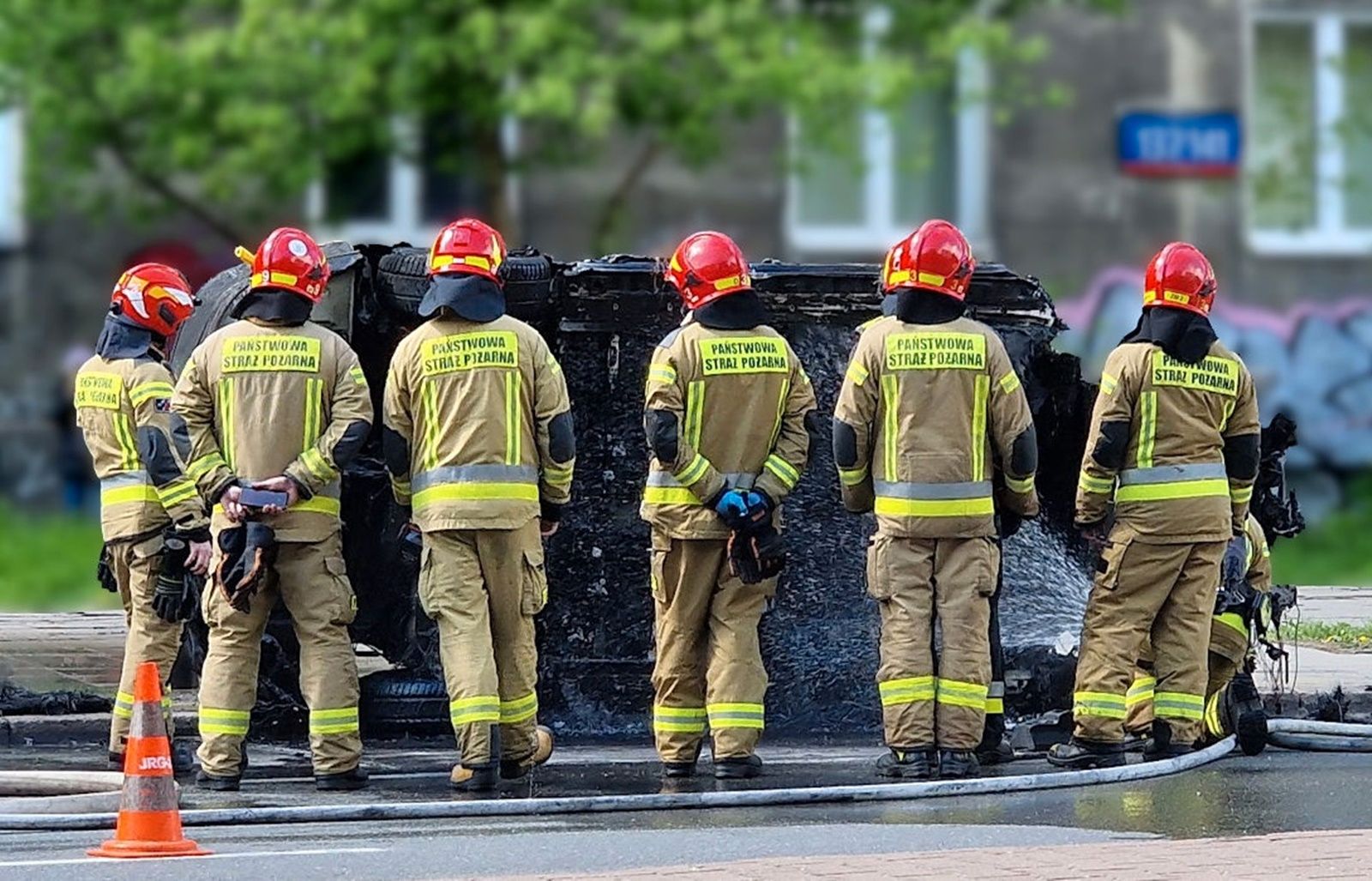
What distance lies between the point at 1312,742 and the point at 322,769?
3667 mm

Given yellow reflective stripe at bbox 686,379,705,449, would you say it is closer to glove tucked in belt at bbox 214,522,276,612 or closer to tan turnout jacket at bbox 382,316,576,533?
tan turnout jacket at bbox 382,316,576,533

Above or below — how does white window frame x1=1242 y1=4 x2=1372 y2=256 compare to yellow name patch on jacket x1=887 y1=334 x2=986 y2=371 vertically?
above

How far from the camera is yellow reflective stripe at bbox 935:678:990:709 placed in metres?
8.88

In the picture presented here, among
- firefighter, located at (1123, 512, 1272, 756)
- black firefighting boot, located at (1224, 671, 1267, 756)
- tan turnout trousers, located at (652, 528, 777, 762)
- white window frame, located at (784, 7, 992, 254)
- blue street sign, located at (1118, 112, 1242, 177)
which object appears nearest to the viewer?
tan turnout trousers, located at (652, 528, 777, 762)

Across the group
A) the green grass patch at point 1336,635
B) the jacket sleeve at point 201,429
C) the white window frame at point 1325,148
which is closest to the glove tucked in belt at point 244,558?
the jacket sleeve at point 201,429

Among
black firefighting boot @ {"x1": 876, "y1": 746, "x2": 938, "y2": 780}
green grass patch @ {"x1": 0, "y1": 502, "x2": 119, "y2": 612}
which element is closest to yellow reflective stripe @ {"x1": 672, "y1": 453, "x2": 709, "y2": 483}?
black firefighting boot @ {"x1": 876, "y1": 746, "x2": 938, "y2": 780}

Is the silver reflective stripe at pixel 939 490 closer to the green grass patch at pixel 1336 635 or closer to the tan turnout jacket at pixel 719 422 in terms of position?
the tan turnout jacket at pixel 719 422

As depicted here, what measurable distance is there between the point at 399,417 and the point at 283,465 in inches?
16.0

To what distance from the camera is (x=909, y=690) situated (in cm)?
887

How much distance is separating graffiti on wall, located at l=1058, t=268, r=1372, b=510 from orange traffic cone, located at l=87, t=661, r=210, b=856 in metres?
13.7

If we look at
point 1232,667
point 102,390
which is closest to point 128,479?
point 102,390

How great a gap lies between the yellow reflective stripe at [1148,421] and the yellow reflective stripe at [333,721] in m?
2.84

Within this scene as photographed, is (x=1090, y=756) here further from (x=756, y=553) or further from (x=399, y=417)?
(x=399, y=417)

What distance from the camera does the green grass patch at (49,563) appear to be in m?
Result: 16.1
